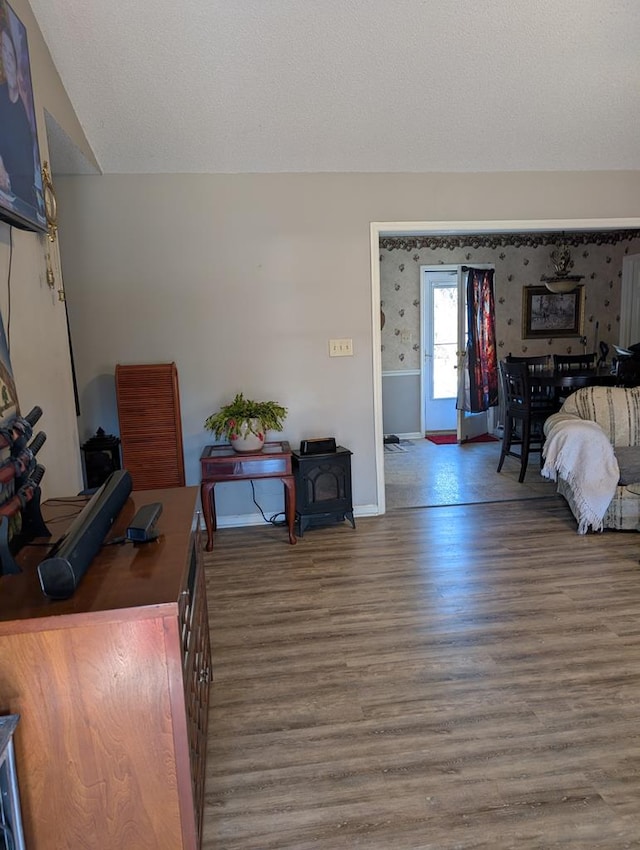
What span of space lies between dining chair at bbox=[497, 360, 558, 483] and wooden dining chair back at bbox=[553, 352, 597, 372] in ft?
1.17

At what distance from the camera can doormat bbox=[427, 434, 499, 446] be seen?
6.67 metres

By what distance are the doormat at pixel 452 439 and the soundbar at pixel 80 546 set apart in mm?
5514

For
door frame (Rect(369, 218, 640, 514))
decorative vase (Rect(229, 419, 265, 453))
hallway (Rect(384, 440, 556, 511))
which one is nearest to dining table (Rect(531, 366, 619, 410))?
hallway (Rect(384, 440, 556, 511))

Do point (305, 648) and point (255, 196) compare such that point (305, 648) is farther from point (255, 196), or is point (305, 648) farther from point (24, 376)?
point (255, 196)

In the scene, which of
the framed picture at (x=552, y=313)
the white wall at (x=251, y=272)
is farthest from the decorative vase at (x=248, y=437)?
the framed picture at (x=552, y=313)

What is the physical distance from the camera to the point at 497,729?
1.88 metres

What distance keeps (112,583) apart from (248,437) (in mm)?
2325

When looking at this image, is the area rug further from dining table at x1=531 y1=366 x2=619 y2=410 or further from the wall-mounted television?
the wall-mounted television

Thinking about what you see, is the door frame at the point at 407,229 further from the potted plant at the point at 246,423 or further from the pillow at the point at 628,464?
the pillow at the point at 628,464

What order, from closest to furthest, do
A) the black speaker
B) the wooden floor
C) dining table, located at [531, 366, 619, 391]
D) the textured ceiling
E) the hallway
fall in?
the wooden floor
the textured ceiling
the black speaker
the hallway
dining table, located at [531, 366, 619, 391]

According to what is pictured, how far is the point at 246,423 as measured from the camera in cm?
346

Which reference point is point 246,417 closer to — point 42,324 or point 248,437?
point 248,437

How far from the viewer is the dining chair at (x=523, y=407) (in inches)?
189

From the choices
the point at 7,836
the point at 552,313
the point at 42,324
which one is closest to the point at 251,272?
the point at 42,324
